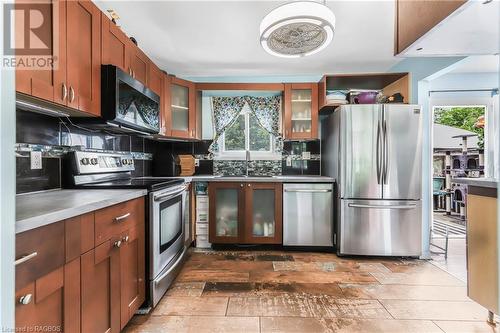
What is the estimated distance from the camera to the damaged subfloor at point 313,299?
5.50ft

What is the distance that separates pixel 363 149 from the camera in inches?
112

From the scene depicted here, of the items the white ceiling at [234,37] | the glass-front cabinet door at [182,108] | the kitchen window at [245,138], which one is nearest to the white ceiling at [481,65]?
the white ceiling at [234,37]

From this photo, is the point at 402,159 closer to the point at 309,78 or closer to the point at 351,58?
the point at 351,58

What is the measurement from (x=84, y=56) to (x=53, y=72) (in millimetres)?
313

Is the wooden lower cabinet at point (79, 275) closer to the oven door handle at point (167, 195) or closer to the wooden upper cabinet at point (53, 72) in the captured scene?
the oven door handle at point (167, 195)

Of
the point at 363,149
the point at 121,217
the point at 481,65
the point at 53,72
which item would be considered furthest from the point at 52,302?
the point at 481,65

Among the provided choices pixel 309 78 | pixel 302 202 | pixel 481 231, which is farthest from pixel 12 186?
pixel 309 78

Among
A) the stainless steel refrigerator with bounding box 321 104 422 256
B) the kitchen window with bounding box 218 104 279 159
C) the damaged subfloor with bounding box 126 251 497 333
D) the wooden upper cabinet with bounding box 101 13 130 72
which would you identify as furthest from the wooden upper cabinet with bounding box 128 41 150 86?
the stainless steel refrigerator with bounding box 321 104 422 256

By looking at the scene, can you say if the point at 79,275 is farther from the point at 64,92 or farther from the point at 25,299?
the point at 64,92

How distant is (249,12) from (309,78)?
1681mm

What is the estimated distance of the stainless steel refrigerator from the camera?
2.82 metres

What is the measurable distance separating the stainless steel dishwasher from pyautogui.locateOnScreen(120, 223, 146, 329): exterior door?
1.79m

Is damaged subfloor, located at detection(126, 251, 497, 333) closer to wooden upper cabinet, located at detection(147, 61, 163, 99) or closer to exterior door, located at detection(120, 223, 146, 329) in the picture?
exterior door, located at detection(120, 223, 146, 329)

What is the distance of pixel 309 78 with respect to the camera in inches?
142
